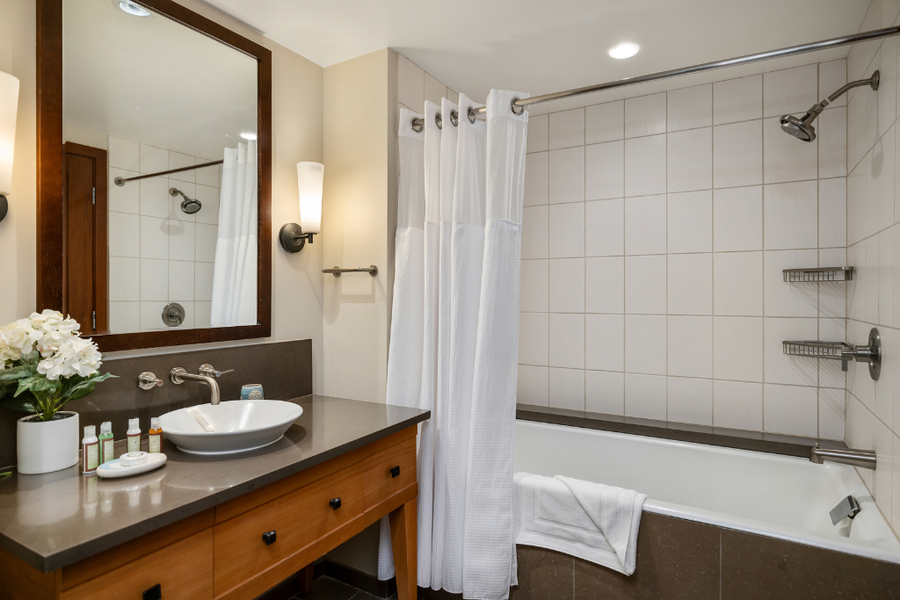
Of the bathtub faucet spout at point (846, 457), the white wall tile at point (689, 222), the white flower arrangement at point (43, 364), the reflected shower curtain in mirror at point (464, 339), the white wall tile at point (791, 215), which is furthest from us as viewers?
the white wall tile at point (689, 222)

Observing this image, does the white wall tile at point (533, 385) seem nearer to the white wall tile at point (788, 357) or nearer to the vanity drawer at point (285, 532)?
the white wall tile at point (788, 357)

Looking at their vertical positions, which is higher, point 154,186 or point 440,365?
point 154,186

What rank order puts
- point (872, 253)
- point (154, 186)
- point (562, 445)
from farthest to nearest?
point (562, 445), point (872, 253), point (154, 186)

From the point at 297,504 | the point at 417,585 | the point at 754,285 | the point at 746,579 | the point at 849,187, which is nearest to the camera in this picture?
the point at 297,504

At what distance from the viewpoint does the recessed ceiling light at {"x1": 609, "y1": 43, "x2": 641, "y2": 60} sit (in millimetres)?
2115

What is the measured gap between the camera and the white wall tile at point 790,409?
224cm

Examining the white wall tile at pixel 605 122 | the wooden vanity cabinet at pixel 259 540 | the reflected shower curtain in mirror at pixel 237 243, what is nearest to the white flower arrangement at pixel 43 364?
the wooden vanity cabinet at pixel 259 540

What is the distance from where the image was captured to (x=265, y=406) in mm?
1717

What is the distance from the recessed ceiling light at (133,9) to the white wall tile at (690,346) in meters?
2.48

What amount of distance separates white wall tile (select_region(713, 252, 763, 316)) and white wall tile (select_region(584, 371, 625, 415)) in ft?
1.99

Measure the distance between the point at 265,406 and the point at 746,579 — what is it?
1.58 meters

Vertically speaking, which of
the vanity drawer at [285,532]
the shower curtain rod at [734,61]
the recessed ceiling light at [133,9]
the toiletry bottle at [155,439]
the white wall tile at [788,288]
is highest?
the recessed ceiling light at [133,9]

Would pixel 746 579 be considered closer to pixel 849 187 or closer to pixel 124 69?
pixel 849 187

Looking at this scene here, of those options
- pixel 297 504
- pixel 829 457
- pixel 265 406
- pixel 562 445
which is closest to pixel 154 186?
pixel 265 406
